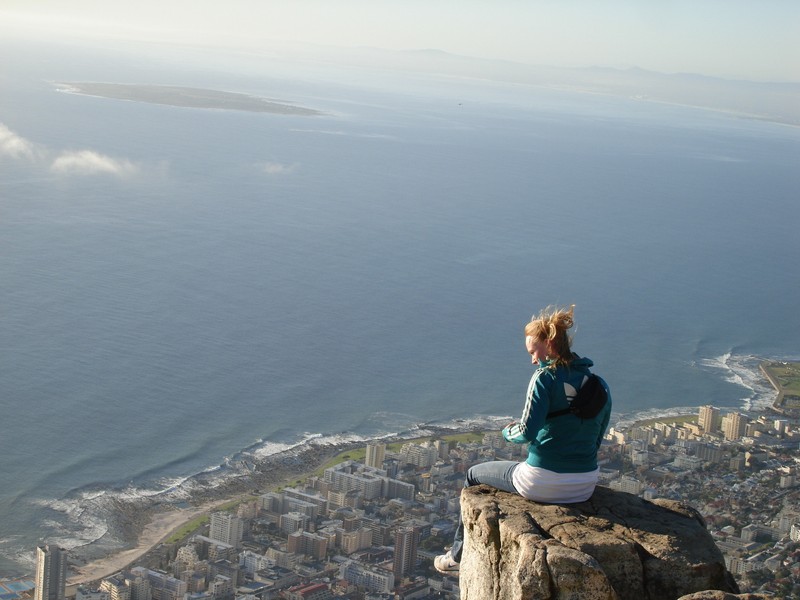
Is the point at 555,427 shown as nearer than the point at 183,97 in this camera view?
Yes

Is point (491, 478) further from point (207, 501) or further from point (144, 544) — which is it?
A: point (207, 501)

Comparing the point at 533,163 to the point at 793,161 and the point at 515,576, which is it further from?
the point at 515,576

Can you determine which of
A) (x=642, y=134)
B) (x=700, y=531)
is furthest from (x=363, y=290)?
(x=642, y=134)

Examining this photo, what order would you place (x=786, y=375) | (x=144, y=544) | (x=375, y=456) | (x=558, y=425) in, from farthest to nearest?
(x=786, y=375) → (x=375, y=456) → (x=144, y=544) → (x=558, y=425)

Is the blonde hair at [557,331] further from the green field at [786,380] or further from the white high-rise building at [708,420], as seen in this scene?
the green field at [786,380]

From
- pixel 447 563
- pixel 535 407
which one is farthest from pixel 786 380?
pixel 535 407
